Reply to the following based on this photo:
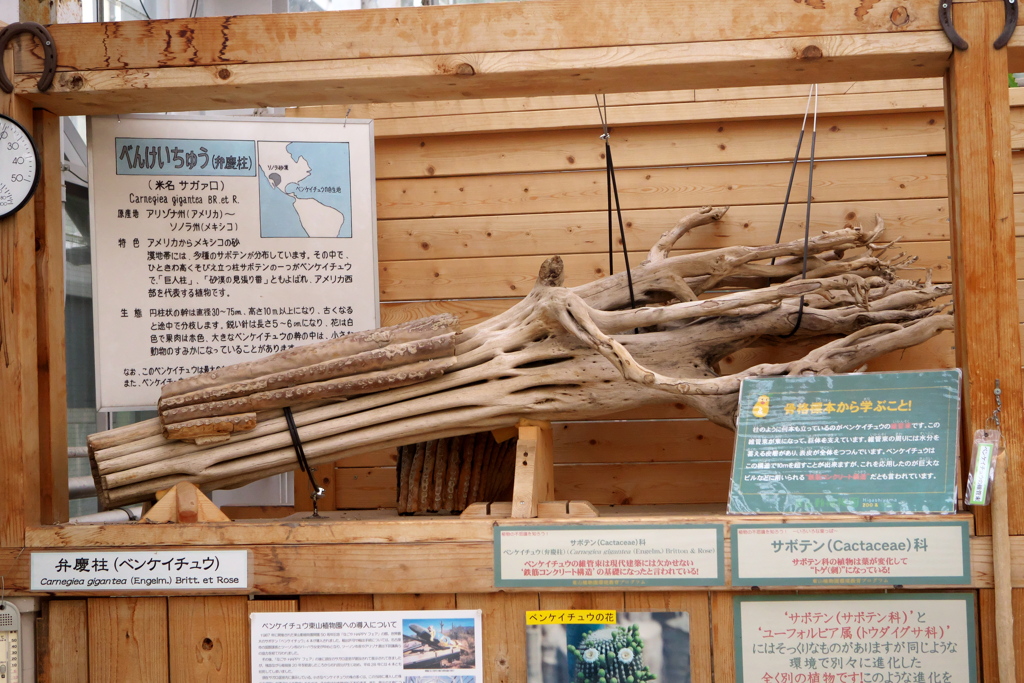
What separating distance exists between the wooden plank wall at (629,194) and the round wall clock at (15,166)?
1.36 meters

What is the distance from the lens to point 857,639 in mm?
2293

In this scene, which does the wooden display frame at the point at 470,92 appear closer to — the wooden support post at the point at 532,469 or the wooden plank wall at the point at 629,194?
the wooden support post at the point at 532,469

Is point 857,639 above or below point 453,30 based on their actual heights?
below

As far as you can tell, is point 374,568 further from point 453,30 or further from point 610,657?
point 453,30

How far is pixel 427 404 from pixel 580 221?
1.28 meters

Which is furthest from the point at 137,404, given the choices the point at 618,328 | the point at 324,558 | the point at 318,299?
the point at 618,328

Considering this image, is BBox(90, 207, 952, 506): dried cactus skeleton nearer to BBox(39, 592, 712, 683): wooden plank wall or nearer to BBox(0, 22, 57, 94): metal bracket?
BBox(39, 592, 712, 683): wooden plank wall

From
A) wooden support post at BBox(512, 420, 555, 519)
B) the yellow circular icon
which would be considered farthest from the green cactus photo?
the yellow circular icon

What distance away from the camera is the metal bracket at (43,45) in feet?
8.42

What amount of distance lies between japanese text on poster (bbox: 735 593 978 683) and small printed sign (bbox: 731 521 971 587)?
0.23 feet

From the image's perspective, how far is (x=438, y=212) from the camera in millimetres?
3707

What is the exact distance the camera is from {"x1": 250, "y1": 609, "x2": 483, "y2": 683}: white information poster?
2414mm

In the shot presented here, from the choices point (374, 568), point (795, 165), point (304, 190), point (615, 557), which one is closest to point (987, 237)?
point (795, 165)

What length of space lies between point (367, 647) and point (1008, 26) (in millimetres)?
2567
